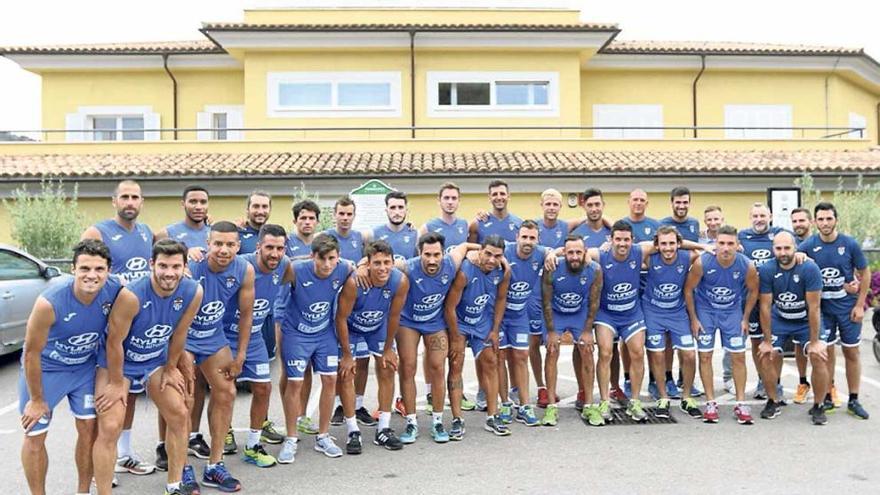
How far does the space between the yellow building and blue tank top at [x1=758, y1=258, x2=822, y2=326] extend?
902cm

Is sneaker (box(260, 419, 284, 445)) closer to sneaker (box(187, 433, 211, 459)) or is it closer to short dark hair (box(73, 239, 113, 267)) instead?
sneaker (box(187, 433, 211, 459))

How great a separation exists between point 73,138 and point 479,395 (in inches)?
714

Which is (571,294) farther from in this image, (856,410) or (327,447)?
(856,410)

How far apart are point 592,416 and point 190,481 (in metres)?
3.88

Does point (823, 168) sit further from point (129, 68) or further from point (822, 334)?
point (129, 68)

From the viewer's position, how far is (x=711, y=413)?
752 cm

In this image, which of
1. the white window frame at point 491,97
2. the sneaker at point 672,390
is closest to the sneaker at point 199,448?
the sneaker at point 672,390

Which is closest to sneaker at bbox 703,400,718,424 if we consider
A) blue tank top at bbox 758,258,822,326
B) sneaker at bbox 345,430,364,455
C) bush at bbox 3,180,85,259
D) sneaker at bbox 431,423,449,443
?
blue tank top at bbox 758,258,822,326

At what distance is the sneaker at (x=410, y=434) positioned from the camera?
273 inches

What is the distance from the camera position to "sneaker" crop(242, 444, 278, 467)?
626cm

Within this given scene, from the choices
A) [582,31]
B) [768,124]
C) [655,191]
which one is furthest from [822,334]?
[768,124]

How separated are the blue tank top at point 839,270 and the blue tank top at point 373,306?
4543mm

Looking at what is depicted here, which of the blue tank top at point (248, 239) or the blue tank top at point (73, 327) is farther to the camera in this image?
the blue tank top at point (248, 239)

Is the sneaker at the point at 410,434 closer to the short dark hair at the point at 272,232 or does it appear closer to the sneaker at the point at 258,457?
the sneaker at the point at 258,457
